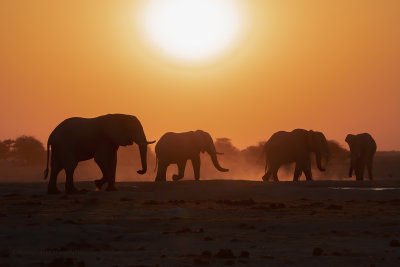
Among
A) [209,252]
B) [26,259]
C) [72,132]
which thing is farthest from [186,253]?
[72,132]

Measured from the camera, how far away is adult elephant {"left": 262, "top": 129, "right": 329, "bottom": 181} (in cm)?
4981

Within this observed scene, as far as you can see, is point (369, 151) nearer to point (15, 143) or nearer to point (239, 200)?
point (239, 200)

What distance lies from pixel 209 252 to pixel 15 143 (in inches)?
4064

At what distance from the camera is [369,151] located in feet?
175

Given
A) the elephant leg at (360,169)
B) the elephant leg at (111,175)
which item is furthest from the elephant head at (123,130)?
the elephant leg at (360,169)

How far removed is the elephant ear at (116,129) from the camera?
3931cm

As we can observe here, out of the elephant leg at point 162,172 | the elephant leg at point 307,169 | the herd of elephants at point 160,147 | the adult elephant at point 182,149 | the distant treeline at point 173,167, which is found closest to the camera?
the herd of elephants at point 160,147

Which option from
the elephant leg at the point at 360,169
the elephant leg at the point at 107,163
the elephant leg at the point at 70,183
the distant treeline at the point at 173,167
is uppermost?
the distant treeline at the point at 173,167

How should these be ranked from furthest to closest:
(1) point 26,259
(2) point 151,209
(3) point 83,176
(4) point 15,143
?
(4) point 15,143 → (3) point 83,176 → (2) point 151,209 → (1) point 26,259

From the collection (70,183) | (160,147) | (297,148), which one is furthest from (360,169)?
(70,183)

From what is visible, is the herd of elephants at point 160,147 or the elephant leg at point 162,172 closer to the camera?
the herd of elephants at point 160,147

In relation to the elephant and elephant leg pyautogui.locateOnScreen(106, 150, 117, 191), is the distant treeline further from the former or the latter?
elephant leg pyautogui.locateOnScreen(106, 150, 117, 191)

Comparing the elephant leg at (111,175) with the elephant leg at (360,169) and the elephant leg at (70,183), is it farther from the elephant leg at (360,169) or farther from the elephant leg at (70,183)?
the elephant leg at (360,169)

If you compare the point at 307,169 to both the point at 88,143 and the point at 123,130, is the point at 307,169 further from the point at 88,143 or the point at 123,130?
the point at 88,143
